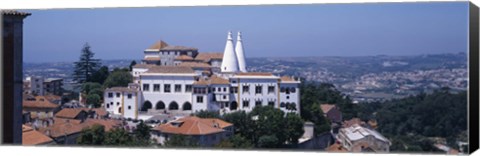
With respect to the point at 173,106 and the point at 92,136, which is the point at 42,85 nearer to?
the point at 92,136

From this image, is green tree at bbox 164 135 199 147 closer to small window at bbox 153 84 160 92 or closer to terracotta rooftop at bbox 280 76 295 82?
terracotta rooftop at bbox 280 76 295 82

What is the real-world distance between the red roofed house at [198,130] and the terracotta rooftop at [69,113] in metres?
1.19

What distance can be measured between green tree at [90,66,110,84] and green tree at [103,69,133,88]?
0.22 ft

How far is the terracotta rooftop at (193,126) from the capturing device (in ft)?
34.6

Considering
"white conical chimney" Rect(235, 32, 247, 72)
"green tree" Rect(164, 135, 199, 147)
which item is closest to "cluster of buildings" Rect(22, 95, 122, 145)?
"green tree" Rect(164, 135, 199, 147)

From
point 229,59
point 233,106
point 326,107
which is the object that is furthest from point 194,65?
point 326,107

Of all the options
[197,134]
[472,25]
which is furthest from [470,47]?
[197,134]

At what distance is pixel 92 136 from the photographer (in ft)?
34.1

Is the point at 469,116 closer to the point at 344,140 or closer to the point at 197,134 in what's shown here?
the point at 344,140

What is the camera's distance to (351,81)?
413 inches

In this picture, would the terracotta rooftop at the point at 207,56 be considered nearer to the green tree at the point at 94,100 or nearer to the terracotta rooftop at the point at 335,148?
the green tree at the point at 94,100

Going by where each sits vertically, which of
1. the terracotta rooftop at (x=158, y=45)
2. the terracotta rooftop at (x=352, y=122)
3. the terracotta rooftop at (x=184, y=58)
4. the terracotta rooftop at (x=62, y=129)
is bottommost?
the terracotta rooftop at (x=62, y=129)

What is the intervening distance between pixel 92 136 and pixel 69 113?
1.00m

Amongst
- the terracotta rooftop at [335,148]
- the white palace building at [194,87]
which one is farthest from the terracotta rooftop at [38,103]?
the terracotta rooftop at [335,148]
